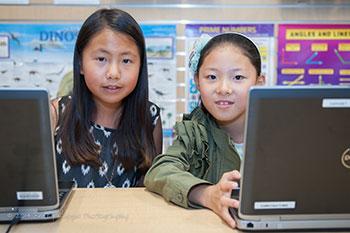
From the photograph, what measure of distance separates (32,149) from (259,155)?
0.47 m

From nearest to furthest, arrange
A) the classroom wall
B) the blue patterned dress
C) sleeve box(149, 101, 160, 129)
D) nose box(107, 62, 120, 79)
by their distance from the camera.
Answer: nose box(107, 62, 120, 79), the blue patterned dress, sleeve box(149, 101, 160, 129), the classroom wall

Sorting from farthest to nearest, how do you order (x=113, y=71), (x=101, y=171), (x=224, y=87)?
(x=101, y=171) → (x=113, y=71) → (x=224, y=87)

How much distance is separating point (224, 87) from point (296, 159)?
1.65 feet

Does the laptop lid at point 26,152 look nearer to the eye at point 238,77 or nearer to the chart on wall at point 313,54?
the eye at point 238,77

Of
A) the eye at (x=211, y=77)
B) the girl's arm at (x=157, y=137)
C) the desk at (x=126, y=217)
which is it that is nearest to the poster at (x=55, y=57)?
the girl's arm at (x=157, y=137)

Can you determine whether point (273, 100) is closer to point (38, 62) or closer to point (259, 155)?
point (259, 155)

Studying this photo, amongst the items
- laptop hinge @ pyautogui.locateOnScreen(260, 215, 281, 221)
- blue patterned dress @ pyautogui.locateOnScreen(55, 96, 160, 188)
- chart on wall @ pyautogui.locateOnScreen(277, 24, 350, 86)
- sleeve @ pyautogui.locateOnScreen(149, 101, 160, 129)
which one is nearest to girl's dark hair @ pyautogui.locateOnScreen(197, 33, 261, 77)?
sleeve @ pyautogui.locateOnScreen(149, 101, 160, 129)

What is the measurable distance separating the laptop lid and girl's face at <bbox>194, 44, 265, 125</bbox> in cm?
62

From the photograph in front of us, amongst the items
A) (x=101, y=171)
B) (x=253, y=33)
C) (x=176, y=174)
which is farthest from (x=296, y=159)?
(x=253, y=33)

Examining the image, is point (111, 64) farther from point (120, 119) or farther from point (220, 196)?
point (220, 196)

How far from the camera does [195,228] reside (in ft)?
2.43

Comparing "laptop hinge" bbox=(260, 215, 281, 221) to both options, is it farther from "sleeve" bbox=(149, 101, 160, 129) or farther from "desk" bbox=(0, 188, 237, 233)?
"sleeve" bbox=(149, 101, 160, 129)

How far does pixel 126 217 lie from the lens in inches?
31.2

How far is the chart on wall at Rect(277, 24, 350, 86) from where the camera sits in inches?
79.0
